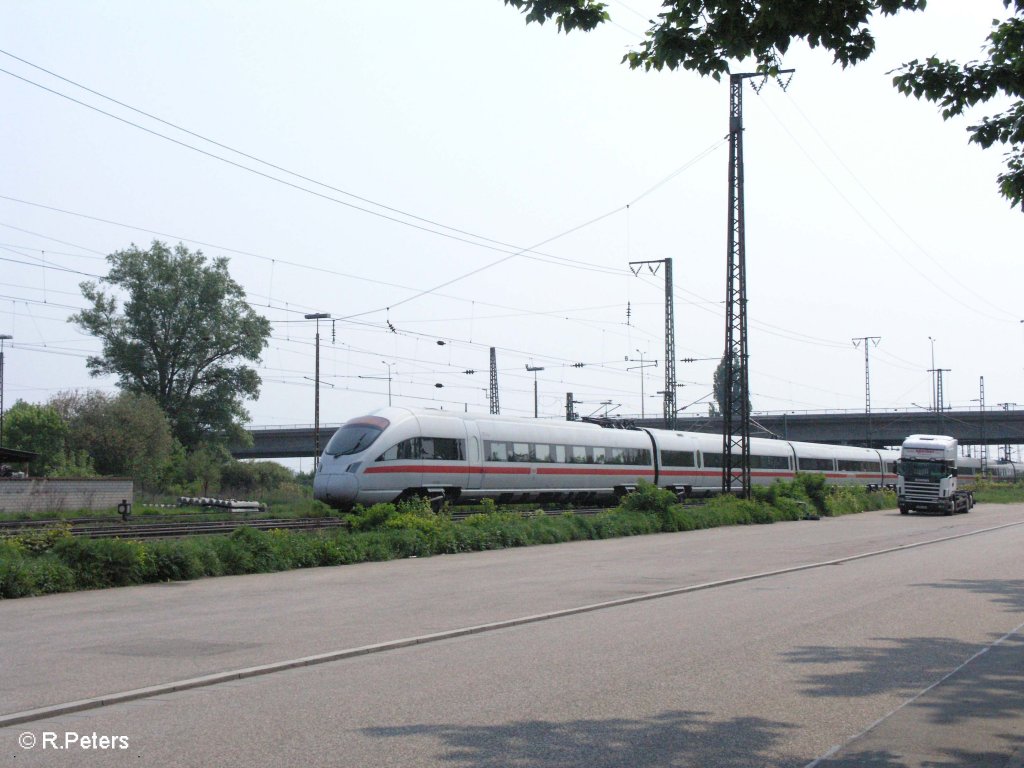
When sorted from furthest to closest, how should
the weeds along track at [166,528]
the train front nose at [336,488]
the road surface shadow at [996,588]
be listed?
the train front nose at [336,488] < the weeds along track at [166,528] < the road surface shadow at [996,588]

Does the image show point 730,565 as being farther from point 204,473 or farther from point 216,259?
point 216,259

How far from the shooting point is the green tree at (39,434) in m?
65.6

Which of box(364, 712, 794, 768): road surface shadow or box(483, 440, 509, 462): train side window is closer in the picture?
box(364, 712, 794, 768): road surface shadow

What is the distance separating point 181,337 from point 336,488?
3961 cm

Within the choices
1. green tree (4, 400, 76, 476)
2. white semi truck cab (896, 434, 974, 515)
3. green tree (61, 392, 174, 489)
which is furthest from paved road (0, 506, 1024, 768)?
green tree (4, 400, 76, 476)

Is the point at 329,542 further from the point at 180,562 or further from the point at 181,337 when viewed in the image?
the point at 181,337

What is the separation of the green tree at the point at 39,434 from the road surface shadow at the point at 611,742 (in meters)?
60.0

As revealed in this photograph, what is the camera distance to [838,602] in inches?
558

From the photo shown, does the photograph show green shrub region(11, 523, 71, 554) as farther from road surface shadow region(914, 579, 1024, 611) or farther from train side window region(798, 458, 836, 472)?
train side window region(798, 458, 836, 472)

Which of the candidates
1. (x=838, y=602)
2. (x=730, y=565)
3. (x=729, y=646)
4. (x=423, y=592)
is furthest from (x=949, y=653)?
(x=730, y=565)

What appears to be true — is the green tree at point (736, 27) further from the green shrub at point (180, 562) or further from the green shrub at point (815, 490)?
the green shrub at point (815, 490)

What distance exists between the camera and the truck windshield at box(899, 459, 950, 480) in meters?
46.2

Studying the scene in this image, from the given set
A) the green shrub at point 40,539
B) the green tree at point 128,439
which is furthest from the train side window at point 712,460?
the green shrub at point 40,539

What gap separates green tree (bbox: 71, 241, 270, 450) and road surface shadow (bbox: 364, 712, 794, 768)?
62.4 meters
